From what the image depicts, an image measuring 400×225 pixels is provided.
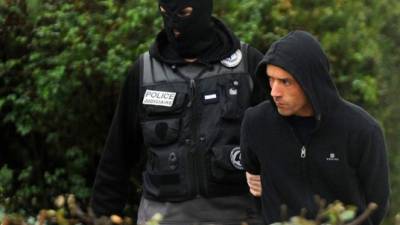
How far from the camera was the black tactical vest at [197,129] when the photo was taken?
455 centimetres

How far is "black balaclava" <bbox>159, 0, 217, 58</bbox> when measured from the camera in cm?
471

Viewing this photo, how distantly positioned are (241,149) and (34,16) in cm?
254

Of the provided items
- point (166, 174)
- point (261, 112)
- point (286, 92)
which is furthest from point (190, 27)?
point (286, 92)

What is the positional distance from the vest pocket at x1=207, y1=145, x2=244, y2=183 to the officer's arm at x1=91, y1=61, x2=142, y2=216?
470 millimetres

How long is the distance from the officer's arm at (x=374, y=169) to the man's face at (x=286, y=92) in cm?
25

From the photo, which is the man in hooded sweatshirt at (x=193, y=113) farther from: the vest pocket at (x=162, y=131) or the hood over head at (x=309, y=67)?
the hood over head at (x=309, y=67)

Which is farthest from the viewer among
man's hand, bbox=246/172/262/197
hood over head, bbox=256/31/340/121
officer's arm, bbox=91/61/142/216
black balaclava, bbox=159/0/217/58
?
officer's arm, bbox=91/61/142/216

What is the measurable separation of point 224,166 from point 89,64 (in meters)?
1.74

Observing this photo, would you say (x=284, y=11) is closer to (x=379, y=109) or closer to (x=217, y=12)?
(x=217, y=12)

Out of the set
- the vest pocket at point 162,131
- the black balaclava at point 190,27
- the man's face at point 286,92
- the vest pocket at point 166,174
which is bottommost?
the vest pocket at point 166,174

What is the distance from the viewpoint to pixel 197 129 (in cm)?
458

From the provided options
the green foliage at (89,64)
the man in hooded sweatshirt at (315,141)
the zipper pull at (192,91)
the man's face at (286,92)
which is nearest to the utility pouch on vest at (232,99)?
the zipper pull at (192,91)

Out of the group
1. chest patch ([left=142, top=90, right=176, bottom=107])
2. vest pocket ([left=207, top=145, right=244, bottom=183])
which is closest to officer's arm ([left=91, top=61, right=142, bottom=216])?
chest patch ([left=142, top=90, right=176, bottom=107])

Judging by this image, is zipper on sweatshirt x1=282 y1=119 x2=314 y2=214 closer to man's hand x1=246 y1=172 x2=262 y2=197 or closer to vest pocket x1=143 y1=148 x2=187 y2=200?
man's hand x1=246 y1=172 x2=262 y2=197
